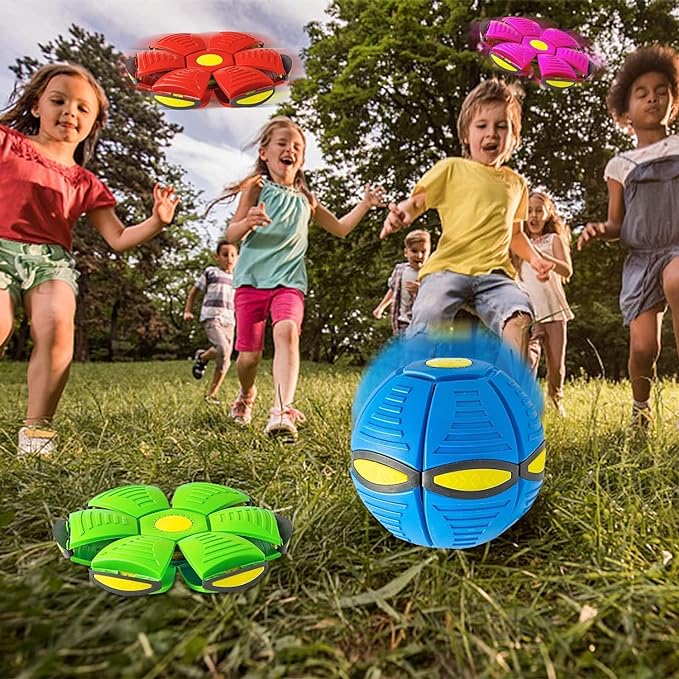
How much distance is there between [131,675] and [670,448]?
5.98 ft

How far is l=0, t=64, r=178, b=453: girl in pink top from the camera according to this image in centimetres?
229

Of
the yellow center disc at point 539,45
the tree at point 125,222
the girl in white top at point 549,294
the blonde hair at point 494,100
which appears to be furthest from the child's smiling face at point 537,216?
the tree at point 125,222

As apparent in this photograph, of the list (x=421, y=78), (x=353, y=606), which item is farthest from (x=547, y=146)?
(x=353, y=606)

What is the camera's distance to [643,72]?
9.09 feet

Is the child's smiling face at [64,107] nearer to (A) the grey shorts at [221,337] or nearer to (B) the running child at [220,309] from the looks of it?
(B) the running child at [220,309]

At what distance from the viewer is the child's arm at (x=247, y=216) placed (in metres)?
2.65

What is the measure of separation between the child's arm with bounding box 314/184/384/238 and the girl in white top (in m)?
A: 1.23

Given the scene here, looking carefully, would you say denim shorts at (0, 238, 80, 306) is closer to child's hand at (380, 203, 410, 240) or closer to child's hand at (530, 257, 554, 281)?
child's hand at (380, 203, 410, 240)

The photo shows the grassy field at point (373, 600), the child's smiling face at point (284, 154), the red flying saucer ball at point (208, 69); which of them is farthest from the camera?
the child's smiling face at point (284, 154)

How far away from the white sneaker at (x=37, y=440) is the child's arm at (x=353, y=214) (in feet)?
5.20

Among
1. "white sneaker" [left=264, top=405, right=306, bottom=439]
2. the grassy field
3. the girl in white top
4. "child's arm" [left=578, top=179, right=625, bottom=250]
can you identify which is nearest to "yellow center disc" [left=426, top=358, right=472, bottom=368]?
the grassy field

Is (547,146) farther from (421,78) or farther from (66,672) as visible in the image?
(66,672)

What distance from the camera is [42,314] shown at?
7.55 ft

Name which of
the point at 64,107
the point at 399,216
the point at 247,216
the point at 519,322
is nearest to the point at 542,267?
the point at 519,322
